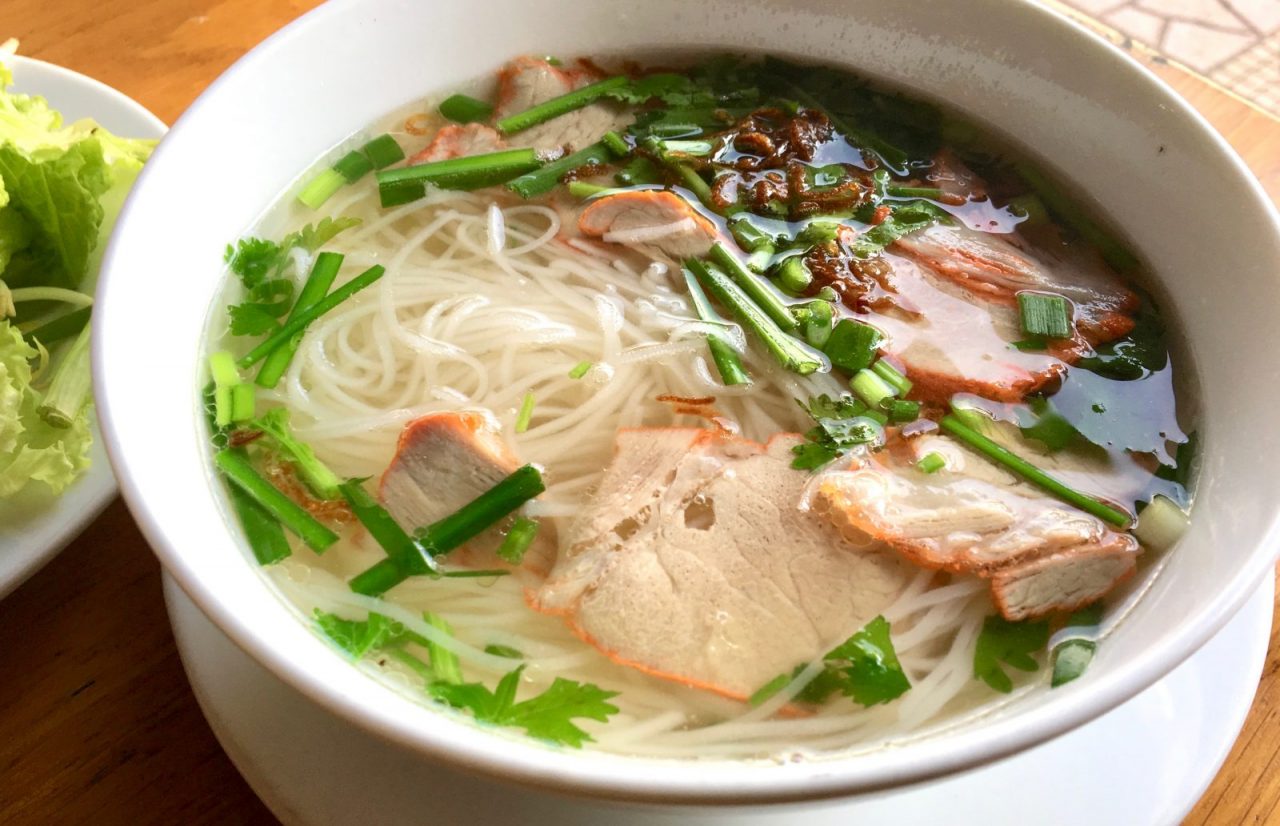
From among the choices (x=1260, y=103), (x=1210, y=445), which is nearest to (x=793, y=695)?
(x=1210, y=445)

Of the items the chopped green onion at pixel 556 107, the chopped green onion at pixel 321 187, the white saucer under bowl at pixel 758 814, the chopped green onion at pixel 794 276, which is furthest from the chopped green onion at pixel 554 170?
the white saucer under bowl at pixel 758 814

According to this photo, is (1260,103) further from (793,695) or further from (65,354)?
(65,354)

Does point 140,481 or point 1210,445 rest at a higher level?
point 1210,445

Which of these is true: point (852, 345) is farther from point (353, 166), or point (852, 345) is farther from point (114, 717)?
point (114, 717)

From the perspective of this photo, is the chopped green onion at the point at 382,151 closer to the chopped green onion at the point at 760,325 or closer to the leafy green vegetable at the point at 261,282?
the leafy green vegetable at the point at 261,282

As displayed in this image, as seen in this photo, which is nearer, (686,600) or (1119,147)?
(686,600)

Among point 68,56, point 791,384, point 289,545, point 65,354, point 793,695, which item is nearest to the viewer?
point 793,695

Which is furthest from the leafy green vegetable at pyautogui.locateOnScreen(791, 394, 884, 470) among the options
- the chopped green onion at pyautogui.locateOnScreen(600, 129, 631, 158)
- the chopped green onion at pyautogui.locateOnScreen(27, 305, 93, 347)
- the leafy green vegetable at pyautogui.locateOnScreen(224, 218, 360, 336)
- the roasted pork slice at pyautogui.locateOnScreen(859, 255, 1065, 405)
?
the chopped green onion at pyautogui.locateOnScreen(27, 305, 93, 347)
